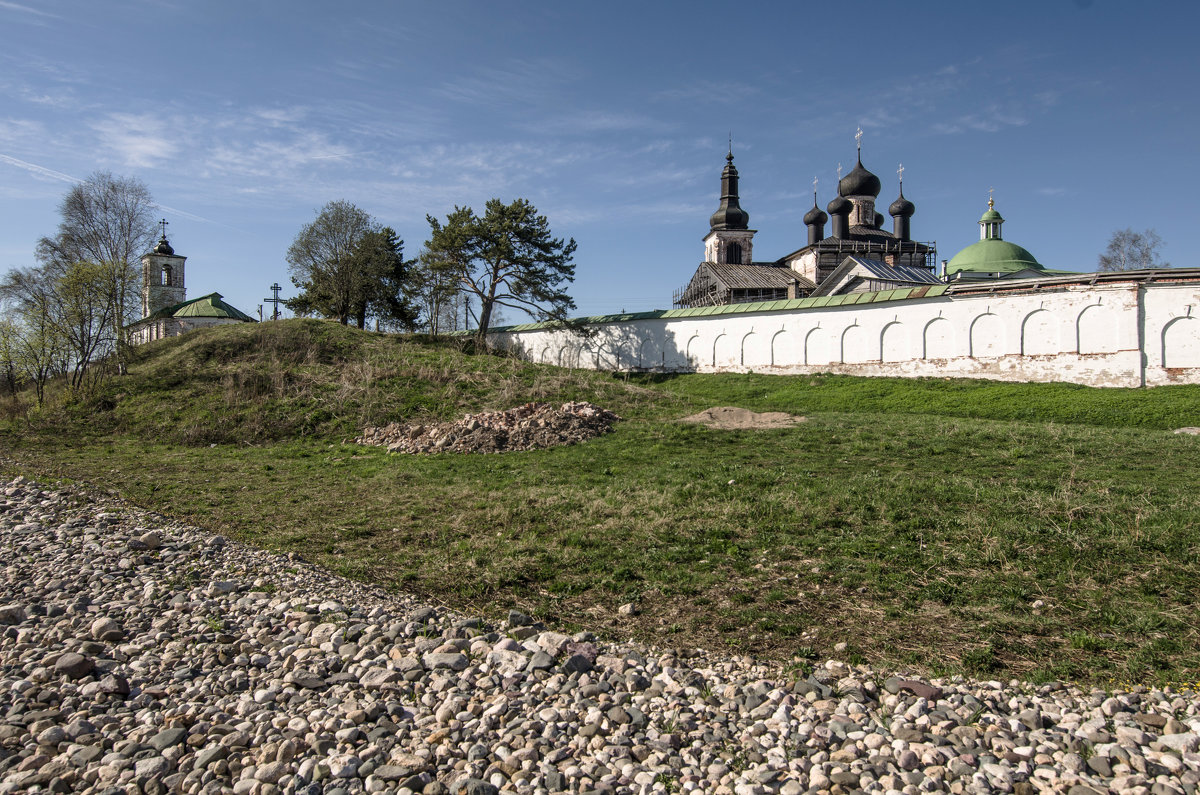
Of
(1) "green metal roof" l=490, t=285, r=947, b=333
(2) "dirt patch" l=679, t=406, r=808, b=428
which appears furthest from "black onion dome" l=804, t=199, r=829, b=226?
(2) "dirt patch" l=679, t=406, r=808, b=428

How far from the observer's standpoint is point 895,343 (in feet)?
83.1

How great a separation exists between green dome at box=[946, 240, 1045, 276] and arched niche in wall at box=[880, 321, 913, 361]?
69.3 ft

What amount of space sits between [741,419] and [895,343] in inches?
481

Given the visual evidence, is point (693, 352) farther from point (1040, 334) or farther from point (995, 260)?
point (995, 260)

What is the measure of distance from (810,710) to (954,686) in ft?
3.15

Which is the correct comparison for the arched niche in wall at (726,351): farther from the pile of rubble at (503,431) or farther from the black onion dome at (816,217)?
the black onion dome at (816,217)

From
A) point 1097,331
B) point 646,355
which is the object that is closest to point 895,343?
point 1097,331

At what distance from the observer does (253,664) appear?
4688mm

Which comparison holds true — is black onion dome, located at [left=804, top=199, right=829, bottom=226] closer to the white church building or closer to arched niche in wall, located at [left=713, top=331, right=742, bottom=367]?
the white church building

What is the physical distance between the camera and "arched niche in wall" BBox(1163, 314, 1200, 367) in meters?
20.1

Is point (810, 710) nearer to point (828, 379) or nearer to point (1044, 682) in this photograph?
point (1044, 682)

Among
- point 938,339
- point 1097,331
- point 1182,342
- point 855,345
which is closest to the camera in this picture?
point 1182,342

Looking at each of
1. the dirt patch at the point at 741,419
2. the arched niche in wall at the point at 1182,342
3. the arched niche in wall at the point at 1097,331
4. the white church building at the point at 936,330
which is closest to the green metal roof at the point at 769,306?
the white church building at the point at 936,330

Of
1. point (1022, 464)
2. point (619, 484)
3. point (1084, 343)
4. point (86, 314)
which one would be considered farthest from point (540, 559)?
point (86, 314)
